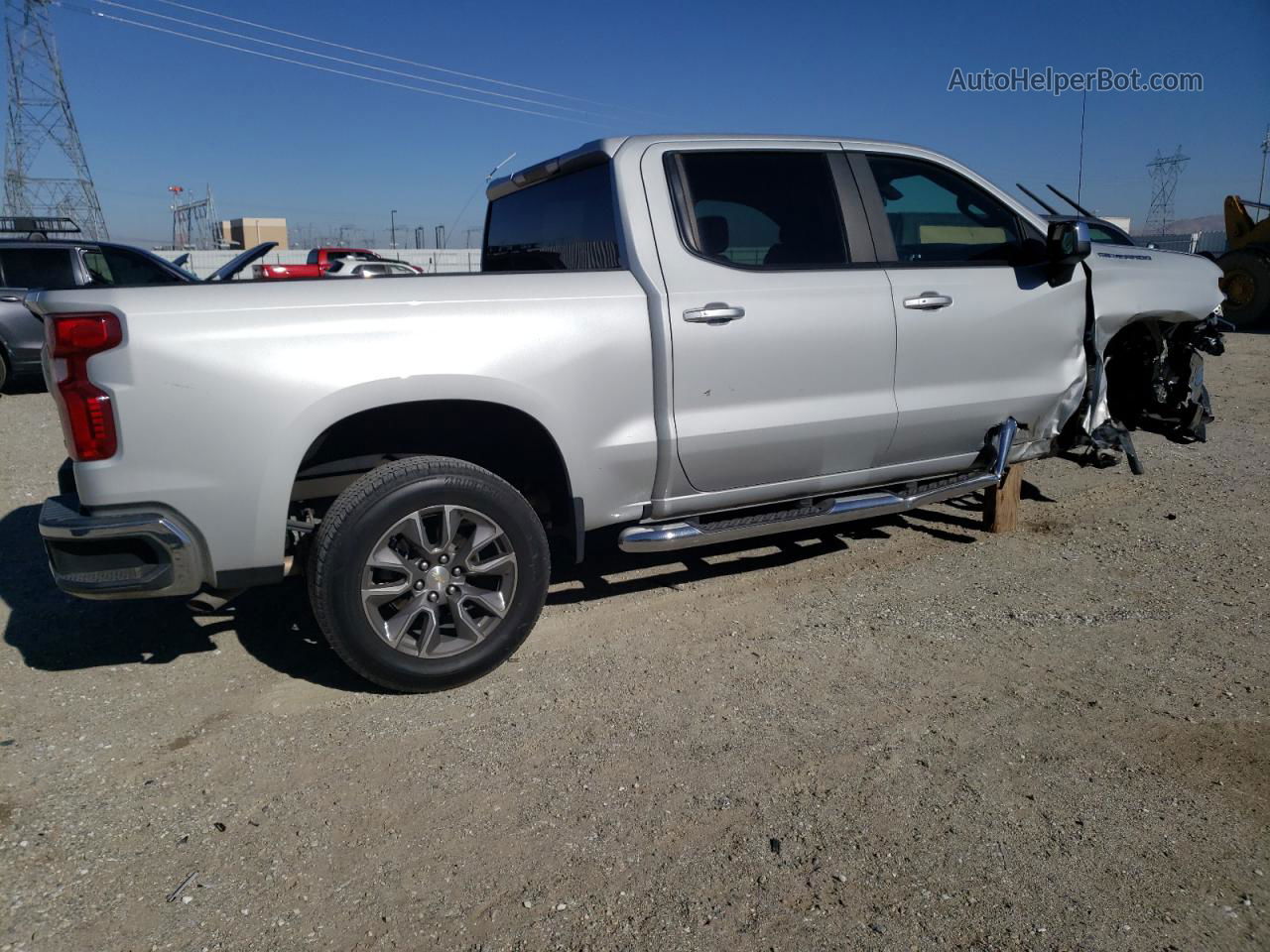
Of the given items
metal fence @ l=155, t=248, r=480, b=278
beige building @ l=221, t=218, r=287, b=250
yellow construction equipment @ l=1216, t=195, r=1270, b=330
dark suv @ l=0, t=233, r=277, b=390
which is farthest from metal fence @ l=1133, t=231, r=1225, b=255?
beige building @ l=221, t=218, r=287, b=250

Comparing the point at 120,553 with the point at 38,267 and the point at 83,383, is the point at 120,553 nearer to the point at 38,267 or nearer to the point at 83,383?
the point at 83,383

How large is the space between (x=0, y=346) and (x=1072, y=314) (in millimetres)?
11167

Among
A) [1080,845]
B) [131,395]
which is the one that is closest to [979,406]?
[1080,845]

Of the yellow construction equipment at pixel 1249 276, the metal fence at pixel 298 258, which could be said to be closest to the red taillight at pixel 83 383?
the yellow construction equipment at pixel 1249 276

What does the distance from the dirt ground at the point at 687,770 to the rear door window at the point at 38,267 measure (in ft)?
24.5

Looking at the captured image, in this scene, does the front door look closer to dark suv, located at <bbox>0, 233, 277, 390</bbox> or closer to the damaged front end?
the damaged front end

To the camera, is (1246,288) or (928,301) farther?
(1246,288)

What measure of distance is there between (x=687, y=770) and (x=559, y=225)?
8.78 feet

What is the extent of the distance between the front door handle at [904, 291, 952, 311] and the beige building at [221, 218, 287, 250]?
56189mm

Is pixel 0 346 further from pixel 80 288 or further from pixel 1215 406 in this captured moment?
pixel 1215 406

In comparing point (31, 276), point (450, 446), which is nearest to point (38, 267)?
point (31, 276)

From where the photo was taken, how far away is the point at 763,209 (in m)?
4.20

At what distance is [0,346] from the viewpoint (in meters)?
10.7

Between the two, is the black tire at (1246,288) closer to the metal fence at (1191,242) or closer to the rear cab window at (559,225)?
the rear cab window at (559,225)
